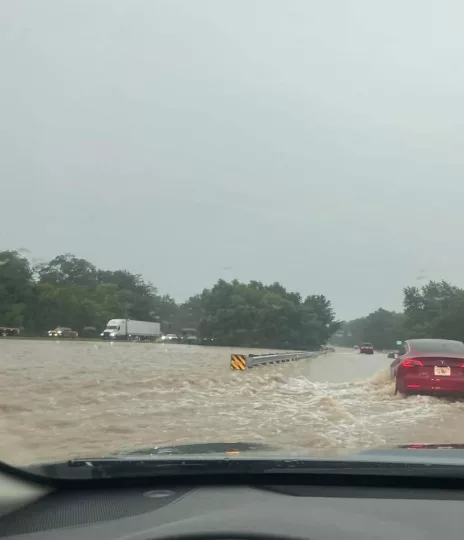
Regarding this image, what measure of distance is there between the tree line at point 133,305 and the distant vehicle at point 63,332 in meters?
0.63

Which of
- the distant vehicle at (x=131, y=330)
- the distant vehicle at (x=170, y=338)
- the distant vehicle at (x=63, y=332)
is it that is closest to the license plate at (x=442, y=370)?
the distant vehicle at (x=131, y=330)

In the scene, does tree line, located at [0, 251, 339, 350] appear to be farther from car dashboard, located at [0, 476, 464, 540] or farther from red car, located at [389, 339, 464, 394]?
car dashboard, located at [0, 476, 464, 540]

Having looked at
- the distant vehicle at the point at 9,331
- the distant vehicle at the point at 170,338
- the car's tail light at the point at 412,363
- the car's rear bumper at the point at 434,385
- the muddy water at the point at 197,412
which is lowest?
the muddy water at the point at 197,412

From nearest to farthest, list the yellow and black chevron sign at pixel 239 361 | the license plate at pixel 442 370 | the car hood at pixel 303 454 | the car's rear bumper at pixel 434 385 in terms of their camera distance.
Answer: the car hood at pixel 303 454, the car's rear bumper at pixel 434 385, the license plate at pixel 442 370, the yellow and black chevron sign at pixel 239 361

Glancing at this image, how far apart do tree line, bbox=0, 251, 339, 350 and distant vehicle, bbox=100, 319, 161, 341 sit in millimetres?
1156

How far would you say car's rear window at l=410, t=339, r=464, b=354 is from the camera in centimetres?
1390

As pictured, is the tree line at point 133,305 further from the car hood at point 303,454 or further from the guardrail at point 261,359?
the car hood at point 303,454

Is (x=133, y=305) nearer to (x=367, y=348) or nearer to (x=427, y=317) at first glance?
(x=427, y=317)

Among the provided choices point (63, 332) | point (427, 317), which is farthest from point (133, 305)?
point (427, 317)

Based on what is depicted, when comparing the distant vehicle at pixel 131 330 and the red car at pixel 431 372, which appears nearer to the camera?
the red car at pixel 431 372

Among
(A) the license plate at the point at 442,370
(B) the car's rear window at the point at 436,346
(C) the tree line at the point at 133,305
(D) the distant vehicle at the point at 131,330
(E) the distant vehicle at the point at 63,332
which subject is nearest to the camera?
(A) the license plate at the point at 442,370

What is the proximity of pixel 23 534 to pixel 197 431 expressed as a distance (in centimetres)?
691

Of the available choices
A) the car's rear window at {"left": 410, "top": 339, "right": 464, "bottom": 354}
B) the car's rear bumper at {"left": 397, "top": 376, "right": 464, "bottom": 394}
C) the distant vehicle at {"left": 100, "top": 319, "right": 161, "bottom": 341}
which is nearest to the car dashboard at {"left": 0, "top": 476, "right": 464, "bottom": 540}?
the car's rear bumper at {"left": 397, "top": 376, "right": 464, "bottom": 394}

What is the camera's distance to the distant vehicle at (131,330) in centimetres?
3072
